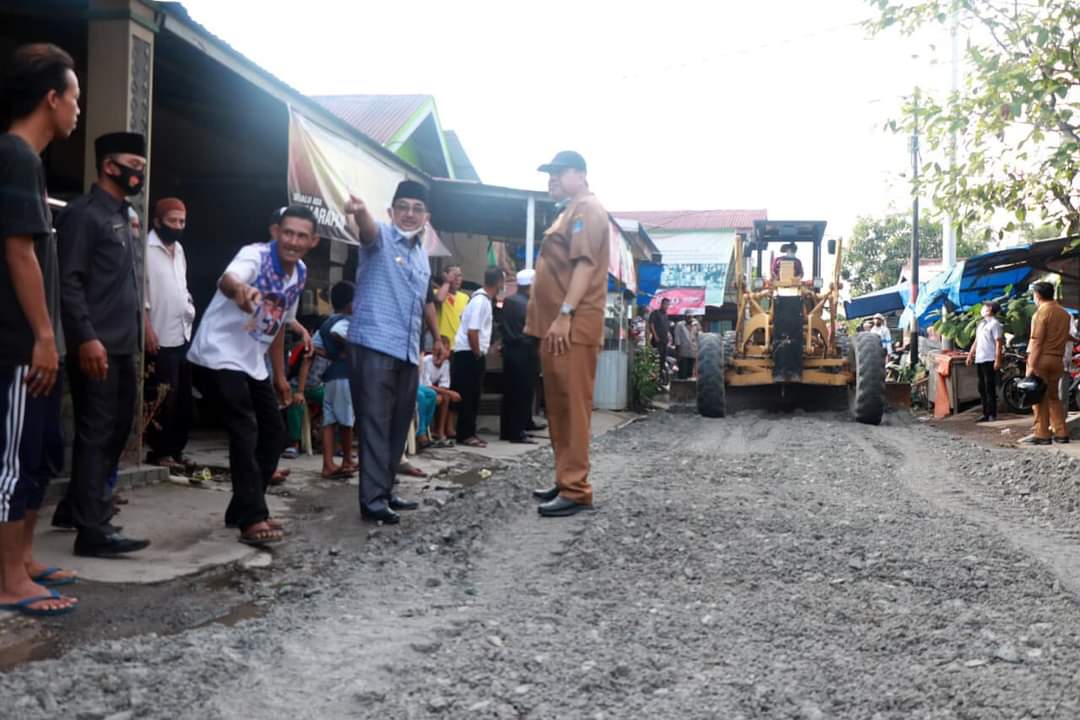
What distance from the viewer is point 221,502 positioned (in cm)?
543

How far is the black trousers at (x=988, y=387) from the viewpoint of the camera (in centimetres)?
1419

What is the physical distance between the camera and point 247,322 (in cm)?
454

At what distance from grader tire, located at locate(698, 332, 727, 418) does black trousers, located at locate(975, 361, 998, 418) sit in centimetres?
402

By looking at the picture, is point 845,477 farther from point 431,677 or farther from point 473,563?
point 431,677

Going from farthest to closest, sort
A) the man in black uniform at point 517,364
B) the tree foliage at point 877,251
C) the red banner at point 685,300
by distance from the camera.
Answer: the tree foliage at point 877,251 < the red banner at point 685,300 < the man in black uniform at point 517,364

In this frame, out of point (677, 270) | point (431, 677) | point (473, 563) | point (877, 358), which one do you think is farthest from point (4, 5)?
point (677, 270)

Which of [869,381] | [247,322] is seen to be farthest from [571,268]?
[869,381]

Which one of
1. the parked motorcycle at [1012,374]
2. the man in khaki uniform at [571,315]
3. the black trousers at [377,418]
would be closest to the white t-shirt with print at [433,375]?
the black trousers at [377,418]

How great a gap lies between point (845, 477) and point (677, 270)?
96.5ft

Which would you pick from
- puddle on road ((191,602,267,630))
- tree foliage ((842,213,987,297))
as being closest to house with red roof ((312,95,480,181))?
puddle on road ((191,602,267,630))

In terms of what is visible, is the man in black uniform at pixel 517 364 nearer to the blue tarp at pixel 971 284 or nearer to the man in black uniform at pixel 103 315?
the man in black uniform at pixel 103 315

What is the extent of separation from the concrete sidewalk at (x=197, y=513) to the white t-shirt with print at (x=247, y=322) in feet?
2.72

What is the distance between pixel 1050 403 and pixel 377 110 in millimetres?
12980

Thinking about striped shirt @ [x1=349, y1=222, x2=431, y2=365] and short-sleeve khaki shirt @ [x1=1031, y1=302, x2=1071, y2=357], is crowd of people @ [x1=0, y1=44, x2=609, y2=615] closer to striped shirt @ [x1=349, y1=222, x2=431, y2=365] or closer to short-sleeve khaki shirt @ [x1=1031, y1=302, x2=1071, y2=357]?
striped shirt @ [x1=349, y1=222, x2=431, y2=365]
